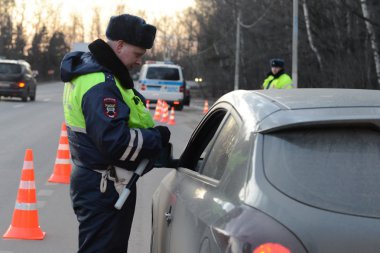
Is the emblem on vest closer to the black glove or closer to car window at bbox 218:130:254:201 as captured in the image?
the black glove

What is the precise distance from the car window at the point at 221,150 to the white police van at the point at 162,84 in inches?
1058

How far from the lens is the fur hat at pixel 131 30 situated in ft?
12.1

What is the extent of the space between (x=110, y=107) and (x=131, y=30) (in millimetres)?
486

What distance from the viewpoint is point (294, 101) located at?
9.85 ft

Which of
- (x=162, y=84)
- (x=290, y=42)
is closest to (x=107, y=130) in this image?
(x=162, y=84)

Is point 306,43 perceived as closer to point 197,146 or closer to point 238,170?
point 197,146

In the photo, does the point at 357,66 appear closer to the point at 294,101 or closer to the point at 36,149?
the point at 36,149

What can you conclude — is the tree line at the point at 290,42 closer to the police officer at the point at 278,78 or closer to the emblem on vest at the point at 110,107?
the police officer at the point at 278,78

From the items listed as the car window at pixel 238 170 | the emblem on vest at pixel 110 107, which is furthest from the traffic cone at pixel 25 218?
the car window at pixel 238 170

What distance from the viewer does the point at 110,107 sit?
347 centimetres

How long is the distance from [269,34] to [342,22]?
28.5ft

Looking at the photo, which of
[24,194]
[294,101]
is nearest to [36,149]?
[24,194]

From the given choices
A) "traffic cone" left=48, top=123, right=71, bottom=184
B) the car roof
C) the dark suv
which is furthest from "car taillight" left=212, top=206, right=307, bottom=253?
the dark suv

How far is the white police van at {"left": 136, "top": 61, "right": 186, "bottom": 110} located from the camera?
30469mm
